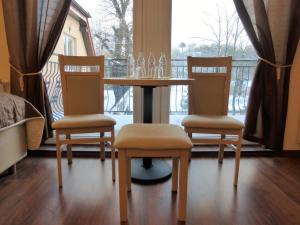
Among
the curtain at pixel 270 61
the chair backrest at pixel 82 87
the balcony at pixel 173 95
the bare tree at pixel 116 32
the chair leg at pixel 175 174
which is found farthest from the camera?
the balcony at pixel 173 95

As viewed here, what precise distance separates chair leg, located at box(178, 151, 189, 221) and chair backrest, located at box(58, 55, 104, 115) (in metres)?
1.08

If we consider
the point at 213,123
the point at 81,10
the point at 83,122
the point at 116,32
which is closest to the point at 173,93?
the point at 116,32

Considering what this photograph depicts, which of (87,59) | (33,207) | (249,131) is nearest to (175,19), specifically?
(87,59)

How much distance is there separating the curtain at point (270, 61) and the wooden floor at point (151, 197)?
37 centimetres

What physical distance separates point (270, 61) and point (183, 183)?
1.69 m

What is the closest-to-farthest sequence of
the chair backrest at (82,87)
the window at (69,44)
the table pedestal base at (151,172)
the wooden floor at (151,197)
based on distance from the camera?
1. the wooden floor at (151,197)
2. the table pedestal base at (151,172)
3. the chair backrest at (82,87)
4. the window at (69,44)

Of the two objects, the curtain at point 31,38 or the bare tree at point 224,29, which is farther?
the bare tree at point 224,29

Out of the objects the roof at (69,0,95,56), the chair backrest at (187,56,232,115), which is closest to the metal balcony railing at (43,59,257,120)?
the roof at (69,0,95,56)

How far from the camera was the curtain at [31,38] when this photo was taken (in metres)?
2.34

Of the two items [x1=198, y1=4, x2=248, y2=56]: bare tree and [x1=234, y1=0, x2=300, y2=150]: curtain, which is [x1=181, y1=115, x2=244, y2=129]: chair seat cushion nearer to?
[x1=234, y1=0, x2=300, y2=150]: curtain

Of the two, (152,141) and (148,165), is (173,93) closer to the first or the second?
(148,165)

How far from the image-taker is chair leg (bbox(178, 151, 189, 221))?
1.48 meters

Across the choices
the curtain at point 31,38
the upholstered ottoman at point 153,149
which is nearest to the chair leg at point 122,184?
the upholstered ottoman at point 153,149

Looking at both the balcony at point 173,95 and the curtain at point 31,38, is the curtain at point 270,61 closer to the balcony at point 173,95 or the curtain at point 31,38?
the balcony at point 173,95
